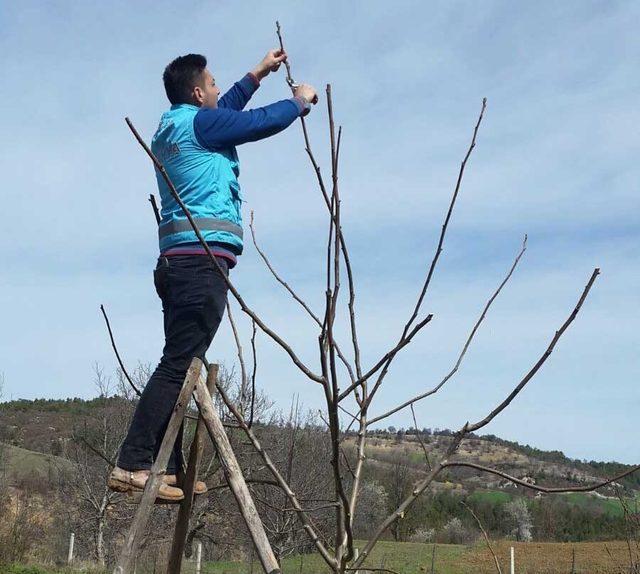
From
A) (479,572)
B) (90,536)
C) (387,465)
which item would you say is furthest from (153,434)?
(387,465)

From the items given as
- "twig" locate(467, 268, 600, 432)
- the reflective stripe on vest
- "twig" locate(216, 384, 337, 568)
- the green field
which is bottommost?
the green field

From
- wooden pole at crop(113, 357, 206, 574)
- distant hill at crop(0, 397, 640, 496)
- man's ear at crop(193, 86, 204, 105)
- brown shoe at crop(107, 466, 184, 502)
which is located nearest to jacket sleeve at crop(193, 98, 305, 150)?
man's ear at crop(193, 86, 204, 105)

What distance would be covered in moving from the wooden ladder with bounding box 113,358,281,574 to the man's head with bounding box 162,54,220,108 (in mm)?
932

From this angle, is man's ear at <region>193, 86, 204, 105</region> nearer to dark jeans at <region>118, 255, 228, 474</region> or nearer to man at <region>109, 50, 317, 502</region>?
man at <region>109, 50, 317, 502</region>

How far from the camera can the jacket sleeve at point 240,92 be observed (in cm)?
288

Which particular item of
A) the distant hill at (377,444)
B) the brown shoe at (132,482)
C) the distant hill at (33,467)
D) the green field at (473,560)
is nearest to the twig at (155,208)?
the brown shoe at (132,482)

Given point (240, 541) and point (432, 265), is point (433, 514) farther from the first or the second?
point (432, 265)

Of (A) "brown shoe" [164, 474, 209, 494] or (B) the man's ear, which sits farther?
(B) the man's ear

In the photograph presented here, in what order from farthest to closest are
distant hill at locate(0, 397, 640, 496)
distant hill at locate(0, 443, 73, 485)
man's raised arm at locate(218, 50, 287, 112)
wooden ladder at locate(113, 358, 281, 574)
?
distant hill at locate(0, 397, 640, 496) < distant hill at locate(0, 443, 73, 485) < man's raised arm at locate(218, 50, 287, 112) < wooden ladder at locate(113, 358, 281, 574)

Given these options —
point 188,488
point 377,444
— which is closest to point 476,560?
point 188,488

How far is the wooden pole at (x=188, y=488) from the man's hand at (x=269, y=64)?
111cm

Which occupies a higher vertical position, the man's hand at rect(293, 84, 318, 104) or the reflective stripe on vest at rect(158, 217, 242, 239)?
the man's hand at rect(293, 84, 318, 104)

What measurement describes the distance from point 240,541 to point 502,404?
29.2 metres

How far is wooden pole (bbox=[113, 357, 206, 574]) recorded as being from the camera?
6.86ft
